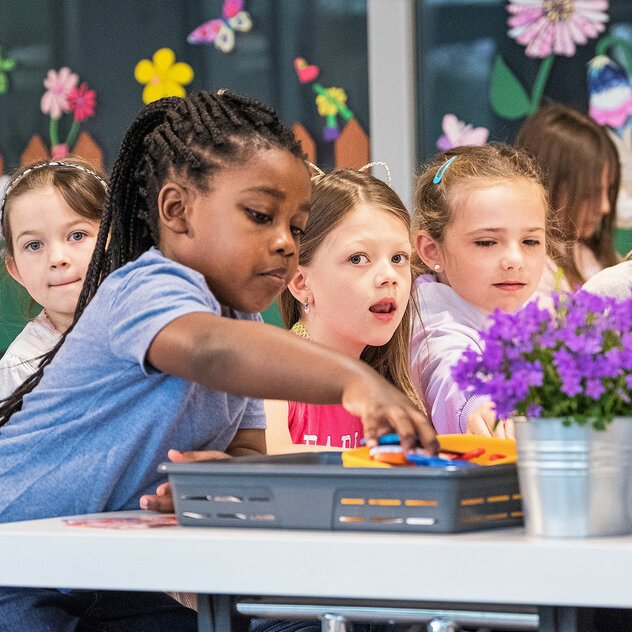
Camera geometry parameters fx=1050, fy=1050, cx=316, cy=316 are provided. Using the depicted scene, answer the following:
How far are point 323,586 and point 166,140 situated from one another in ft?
2.40

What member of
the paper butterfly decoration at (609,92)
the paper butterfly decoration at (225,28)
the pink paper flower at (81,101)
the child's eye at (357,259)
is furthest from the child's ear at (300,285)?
the pink paper flower at (81,101)

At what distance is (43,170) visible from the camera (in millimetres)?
2393

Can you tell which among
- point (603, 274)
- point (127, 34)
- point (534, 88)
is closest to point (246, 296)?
point (603, 274)

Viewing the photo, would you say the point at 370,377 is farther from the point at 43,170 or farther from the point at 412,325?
the point at 43,170

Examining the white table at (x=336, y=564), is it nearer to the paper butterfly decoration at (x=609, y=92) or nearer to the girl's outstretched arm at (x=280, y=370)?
the girl's outstretched arm at (x=280, y=370)

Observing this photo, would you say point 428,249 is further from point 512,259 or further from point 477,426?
point 477,426

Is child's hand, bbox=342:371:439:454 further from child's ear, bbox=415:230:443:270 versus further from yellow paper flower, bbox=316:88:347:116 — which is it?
yellow paper flower, bbox=316:88:347:116

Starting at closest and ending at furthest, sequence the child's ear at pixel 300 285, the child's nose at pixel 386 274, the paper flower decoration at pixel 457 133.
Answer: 1. the child's nose at pixel 386 274
2. the child's ear at pixel 300 285
3. the paper flower decoration at pixel 457 133

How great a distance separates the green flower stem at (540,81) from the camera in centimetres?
332

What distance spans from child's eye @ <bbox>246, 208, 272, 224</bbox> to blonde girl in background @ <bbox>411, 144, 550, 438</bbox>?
2.67 ft

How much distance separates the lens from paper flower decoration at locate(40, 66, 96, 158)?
370cm

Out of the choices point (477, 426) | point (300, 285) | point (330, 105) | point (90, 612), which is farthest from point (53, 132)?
point (90, 612)

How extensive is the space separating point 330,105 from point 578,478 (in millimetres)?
2767

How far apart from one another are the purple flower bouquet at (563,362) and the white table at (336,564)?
0.35 ft
